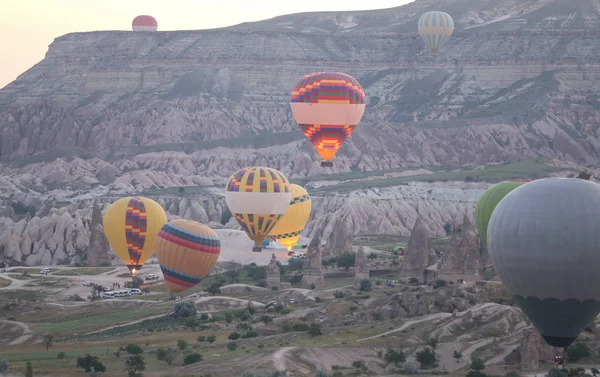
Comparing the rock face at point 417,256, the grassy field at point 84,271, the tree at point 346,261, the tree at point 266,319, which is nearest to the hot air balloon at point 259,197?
the tree at point 346,261

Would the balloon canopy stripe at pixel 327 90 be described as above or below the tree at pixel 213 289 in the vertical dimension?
above

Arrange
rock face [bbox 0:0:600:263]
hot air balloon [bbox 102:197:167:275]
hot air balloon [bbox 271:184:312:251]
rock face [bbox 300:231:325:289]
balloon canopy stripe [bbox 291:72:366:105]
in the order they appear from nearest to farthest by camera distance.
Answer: rock face [bbox 300:231:325:289] → hot air balloon [bbox 102:197:167:275] → hot air balloon [bbox 271:184:312:251] → balloon canopy stripe [bbox 291:72:366:105] → rock face [bbox 0:0:600:263]

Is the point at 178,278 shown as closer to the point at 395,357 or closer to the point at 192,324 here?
the point at 192,324

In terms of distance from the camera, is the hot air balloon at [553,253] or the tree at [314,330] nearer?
the hot air balloon at [553,253]

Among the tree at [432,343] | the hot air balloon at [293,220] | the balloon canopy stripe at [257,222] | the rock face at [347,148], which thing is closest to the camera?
the tree at [432,343]

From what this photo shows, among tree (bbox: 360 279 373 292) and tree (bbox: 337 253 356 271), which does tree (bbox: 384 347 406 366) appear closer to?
tree (bbox: 360 279 373 292)

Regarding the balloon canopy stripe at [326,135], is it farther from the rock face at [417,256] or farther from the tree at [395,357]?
the tree at [395,357]

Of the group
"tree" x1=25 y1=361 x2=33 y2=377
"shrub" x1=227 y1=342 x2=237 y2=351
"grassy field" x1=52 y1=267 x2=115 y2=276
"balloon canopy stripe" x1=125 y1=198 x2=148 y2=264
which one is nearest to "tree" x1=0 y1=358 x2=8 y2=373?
"tree" x1=25 y1=361 x2=33 y2=377

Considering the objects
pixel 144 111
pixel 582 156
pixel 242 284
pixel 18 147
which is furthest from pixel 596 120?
pixel 242 284
